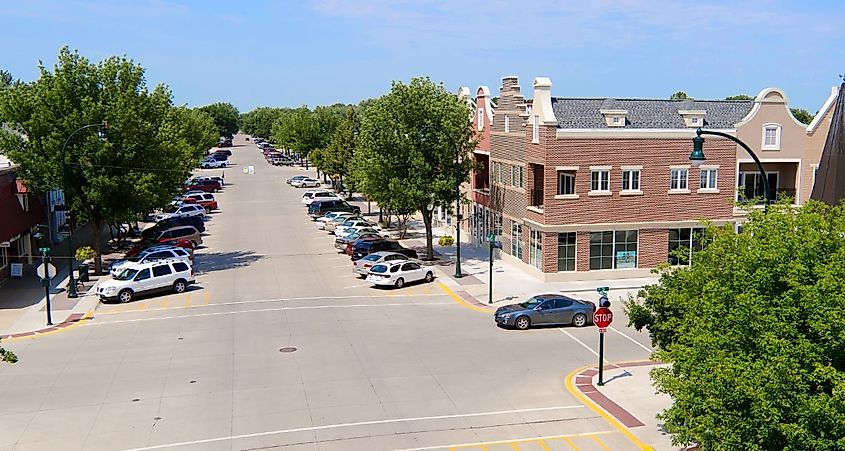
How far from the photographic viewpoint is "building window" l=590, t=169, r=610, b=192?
38.9m

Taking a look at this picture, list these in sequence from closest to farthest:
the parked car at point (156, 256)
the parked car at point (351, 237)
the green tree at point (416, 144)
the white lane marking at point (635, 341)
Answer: the white lane marking at point (635, 341) < the parked car at point (156, 256) < the green tree at point (416, 144) < the parked car at point (351, 237)

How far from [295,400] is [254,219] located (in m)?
47.8

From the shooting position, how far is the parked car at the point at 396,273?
38125 millimetres

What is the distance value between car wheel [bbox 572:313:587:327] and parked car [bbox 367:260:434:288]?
10.8m

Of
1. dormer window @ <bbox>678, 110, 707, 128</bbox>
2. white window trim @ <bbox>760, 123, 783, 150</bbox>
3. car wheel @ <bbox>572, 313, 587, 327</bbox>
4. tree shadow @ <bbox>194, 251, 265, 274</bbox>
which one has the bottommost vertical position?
tree shadow @ <bbox>194, 251, 265, 274</bbox>

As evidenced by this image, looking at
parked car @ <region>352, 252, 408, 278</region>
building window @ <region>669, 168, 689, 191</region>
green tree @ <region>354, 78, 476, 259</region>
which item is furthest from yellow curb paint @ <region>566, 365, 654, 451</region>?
green tree @ <region>354, 78, 476, 259</region>

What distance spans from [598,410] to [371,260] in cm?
2197

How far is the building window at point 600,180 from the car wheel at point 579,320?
10.4 m

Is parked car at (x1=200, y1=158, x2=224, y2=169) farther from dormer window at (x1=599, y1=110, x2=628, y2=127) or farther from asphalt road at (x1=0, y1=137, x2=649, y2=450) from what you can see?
dormer window at (x1=599, y1=110, x2=628, y2=127)

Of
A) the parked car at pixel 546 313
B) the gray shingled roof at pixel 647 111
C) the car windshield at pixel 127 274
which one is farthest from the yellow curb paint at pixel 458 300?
the car windshield at pixel 127 274

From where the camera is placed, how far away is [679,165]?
3966 centimetres

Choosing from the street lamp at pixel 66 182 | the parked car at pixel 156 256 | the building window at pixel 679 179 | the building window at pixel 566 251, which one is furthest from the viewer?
the parked car at pixel 156 256

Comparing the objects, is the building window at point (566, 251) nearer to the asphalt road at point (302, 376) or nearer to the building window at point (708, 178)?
the asphalt road at point (302, 376)

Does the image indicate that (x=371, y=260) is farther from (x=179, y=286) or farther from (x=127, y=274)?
(x=127, y=274)
